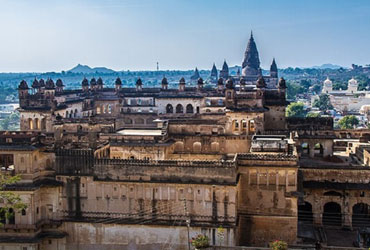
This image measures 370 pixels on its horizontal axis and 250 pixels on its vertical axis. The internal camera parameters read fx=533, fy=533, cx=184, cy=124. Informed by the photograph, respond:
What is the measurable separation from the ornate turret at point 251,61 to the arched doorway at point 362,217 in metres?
111

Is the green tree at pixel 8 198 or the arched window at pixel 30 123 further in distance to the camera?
the arched window at pixel 30 123

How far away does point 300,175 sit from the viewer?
43.1m

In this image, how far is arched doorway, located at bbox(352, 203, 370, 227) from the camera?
45.3 metres

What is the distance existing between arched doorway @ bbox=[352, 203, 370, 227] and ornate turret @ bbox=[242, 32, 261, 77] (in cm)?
11096

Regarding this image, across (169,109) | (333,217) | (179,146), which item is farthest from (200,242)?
(169,109)

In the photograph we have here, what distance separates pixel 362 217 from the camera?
1801 inches

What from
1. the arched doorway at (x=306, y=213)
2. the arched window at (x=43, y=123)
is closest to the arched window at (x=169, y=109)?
the arched window at (x=43, y=123)

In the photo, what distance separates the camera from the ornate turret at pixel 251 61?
158 m

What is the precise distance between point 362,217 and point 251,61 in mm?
118619

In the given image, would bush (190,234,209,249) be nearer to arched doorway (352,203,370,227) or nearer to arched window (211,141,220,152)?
arched doorway (352,203,370,227)

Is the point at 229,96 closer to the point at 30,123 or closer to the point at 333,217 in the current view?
the point at 333,217

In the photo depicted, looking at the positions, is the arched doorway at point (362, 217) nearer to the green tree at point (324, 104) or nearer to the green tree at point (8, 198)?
the green tree at point (8, 198)

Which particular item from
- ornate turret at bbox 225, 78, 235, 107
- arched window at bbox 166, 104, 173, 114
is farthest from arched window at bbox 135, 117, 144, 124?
ornate turret at bbox 225, 78, 235, 107

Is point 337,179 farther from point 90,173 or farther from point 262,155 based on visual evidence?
point 90,173
